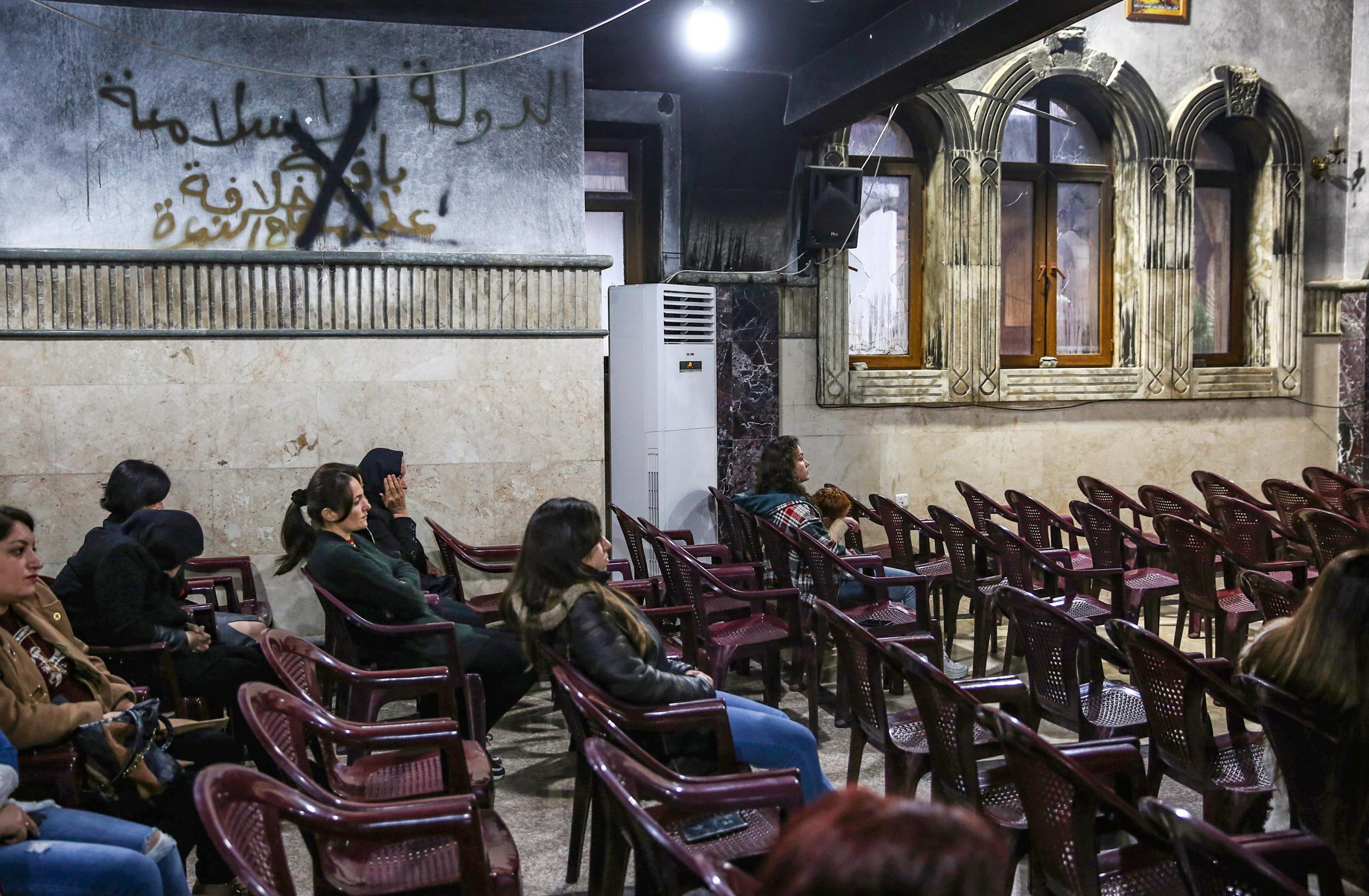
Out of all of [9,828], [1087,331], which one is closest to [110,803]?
[9,828]

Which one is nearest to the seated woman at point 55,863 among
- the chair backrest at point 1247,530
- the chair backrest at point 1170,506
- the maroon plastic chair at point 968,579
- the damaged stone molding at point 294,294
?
the maroon plastic chair at point 968,579

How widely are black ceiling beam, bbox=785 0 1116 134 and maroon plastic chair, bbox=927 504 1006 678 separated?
2.33m

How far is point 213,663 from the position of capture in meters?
4.13

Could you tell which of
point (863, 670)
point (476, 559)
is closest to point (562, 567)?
point (863, 670)

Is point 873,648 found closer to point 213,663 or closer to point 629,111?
point 213,663

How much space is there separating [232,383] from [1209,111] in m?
7.69

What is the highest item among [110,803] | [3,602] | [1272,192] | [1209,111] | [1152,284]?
[1209,111]

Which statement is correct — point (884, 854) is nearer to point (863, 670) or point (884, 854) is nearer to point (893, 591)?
point (863, 670)

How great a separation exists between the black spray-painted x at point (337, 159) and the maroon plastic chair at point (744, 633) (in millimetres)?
2933

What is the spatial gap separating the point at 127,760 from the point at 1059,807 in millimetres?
2166

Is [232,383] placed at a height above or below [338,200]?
below

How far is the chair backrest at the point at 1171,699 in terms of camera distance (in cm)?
301

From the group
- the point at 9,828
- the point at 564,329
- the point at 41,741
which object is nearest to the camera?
the point at 9,828

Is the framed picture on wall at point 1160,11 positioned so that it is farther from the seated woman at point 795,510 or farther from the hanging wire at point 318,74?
the seated woman at point 795,510
